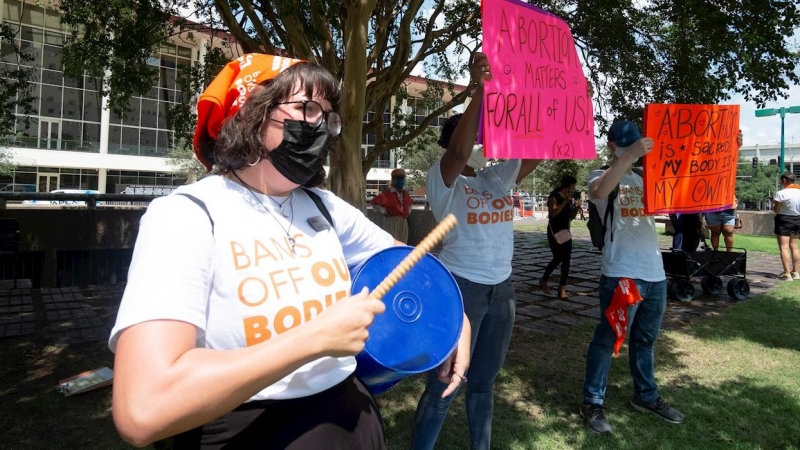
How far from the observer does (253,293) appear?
113 centimetres

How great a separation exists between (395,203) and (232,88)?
833 centimetres

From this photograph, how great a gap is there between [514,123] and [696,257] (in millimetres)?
5857

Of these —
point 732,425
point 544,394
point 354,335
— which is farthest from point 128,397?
point 732,425

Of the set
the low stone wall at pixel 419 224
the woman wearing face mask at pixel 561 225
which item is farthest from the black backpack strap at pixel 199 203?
the low stone wall at pixel 419 224

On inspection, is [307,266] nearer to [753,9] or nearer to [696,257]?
[753,9]

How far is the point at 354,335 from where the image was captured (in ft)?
3.26

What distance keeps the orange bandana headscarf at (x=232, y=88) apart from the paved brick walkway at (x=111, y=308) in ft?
15.4

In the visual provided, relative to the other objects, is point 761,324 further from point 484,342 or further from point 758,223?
point 758,223

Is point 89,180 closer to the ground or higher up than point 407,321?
higher up

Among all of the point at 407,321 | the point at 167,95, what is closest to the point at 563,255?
the point at 407,321

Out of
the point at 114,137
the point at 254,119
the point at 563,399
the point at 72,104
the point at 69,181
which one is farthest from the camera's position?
the point at 114,137

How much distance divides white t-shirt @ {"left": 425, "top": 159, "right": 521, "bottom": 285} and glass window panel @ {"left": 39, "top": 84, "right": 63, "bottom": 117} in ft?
127

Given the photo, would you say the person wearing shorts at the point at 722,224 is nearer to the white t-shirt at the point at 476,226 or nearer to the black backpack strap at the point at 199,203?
the white t-shirt at the point at 476,226

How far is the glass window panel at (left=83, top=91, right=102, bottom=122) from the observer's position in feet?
113
